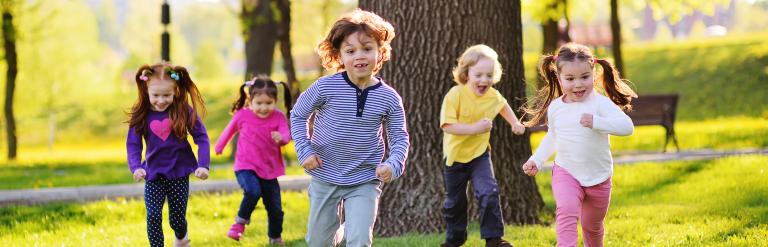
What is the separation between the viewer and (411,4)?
753cm

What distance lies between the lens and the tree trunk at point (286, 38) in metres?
18.9

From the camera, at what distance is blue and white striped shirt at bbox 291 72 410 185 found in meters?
5.17

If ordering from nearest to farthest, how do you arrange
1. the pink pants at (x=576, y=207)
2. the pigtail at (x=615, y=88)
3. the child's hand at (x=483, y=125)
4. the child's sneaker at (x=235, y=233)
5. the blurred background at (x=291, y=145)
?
the pink pants at (x=576, y=207), the pigtail at (x=615, y=88), the child's hand at (x=483, y=125), the child's sneaker at (x=235, y=233), the blurred background at (x=291, y=145)

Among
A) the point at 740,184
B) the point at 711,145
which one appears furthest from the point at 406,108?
the point at 711,145

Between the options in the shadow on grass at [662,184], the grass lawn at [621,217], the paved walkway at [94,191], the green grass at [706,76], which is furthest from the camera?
the green grass at [706,76]

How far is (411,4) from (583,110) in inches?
94.7

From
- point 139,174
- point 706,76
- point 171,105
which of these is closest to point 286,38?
point 171,105

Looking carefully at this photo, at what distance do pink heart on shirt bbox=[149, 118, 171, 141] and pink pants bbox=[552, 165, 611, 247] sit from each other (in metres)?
2.47

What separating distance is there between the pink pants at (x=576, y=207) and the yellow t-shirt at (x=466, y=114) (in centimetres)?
122

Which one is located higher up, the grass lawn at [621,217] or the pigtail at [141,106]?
the pigtail at [141,106]

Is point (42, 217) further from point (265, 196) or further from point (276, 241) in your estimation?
point (276, 241)

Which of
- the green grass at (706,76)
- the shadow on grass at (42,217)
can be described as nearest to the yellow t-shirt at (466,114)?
the shadow on grass at (42,217)

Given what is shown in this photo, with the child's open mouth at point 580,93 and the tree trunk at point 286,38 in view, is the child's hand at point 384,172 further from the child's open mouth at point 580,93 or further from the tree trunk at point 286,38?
the tree trunk at point 286,38

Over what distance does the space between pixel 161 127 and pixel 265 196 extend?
1.88 metres
